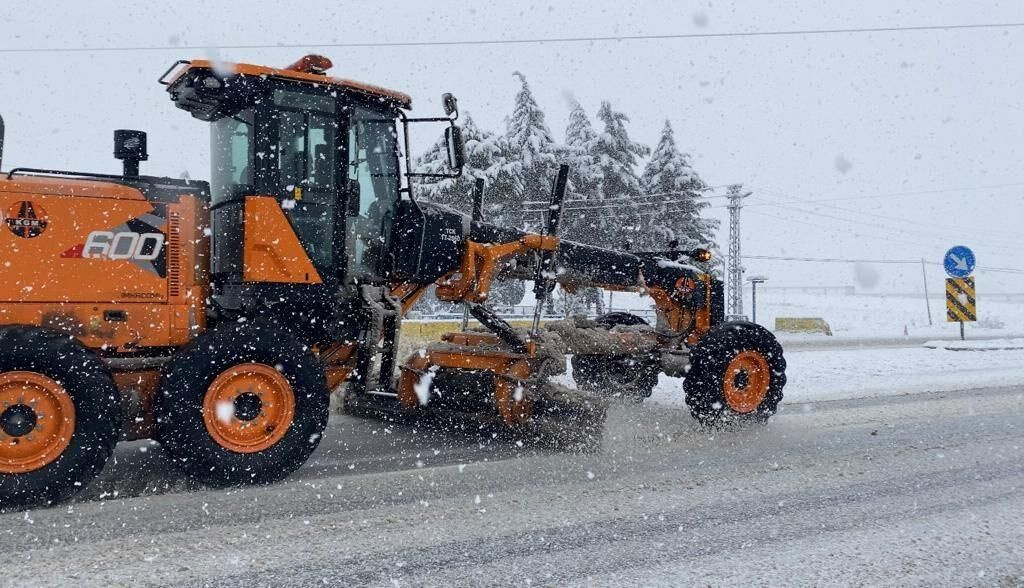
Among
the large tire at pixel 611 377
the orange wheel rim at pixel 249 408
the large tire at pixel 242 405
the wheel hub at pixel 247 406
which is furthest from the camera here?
the large tire at pixel 611 377

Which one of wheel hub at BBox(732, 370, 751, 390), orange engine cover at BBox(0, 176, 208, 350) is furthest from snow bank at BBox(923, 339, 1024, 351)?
orange engine cover at BBox(0, 176, 208, 350)

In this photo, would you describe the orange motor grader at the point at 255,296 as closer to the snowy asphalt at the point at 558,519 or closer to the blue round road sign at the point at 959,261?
the snowy asphalt at the point at 558,519

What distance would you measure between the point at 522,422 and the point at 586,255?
204 cm

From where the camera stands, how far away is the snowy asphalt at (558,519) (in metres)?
→ 3.77

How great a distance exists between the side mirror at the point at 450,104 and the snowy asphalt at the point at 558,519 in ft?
8.82

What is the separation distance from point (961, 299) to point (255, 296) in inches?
624

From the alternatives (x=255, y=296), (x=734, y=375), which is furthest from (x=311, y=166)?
(x=734, y=375)

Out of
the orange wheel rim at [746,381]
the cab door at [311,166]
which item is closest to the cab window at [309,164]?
the cab door at [311,166]

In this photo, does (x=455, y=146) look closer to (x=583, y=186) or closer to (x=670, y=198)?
(x=583, y=186)

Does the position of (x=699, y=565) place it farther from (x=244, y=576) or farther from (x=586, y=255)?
(x=586, y=255)

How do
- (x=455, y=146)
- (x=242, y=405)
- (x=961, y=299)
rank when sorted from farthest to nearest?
(x=961, y=299), (x=455, y=146), (x=242, y=405)

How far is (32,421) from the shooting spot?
478cm

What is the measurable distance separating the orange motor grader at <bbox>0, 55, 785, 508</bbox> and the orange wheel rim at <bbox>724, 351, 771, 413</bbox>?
55 millimetres

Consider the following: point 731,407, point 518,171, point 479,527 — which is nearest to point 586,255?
point 731,407
